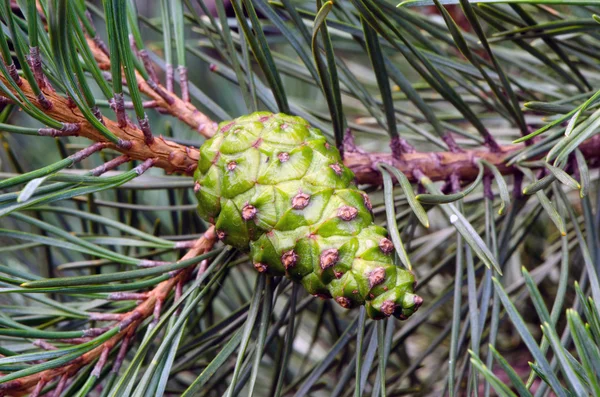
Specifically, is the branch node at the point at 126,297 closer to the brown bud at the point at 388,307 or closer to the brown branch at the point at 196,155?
the brown branch at the point at 196,155

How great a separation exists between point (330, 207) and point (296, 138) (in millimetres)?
67

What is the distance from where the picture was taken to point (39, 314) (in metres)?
0.57

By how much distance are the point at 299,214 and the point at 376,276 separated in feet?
0.23

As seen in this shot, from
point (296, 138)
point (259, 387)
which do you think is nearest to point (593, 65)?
point (296, 138)

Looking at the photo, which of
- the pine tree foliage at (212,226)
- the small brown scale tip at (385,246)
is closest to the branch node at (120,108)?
the pine tree foliage at (212,226)

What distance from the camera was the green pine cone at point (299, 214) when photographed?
40cm

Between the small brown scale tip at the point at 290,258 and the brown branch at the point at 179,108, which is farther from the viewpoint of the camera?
the brown branch at the point at 179,108

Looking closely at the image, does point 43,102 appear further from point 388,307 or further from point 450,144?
point 450,144

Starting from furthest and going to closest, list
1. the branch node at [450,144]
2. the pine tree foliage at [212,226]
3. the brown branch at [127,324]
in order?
1. the branch node at [450,144]
2. the brown branch at [127,324]
3. the pine tree foliage at [212,226]

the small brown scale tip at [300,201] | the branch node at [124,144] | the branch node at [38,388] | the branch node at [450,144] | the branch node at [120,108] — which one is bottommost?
the branch node at [38,388]

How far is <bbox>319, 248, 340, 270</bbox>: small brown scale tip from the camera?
400 millimetres

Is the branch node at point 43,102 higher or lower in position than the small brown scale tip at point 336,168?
higher

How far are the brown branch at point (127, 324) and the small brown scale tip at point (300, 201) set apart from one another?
144 mm

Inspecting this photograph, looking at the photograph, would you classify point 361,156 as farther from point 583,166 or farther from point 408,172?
point 583,166
